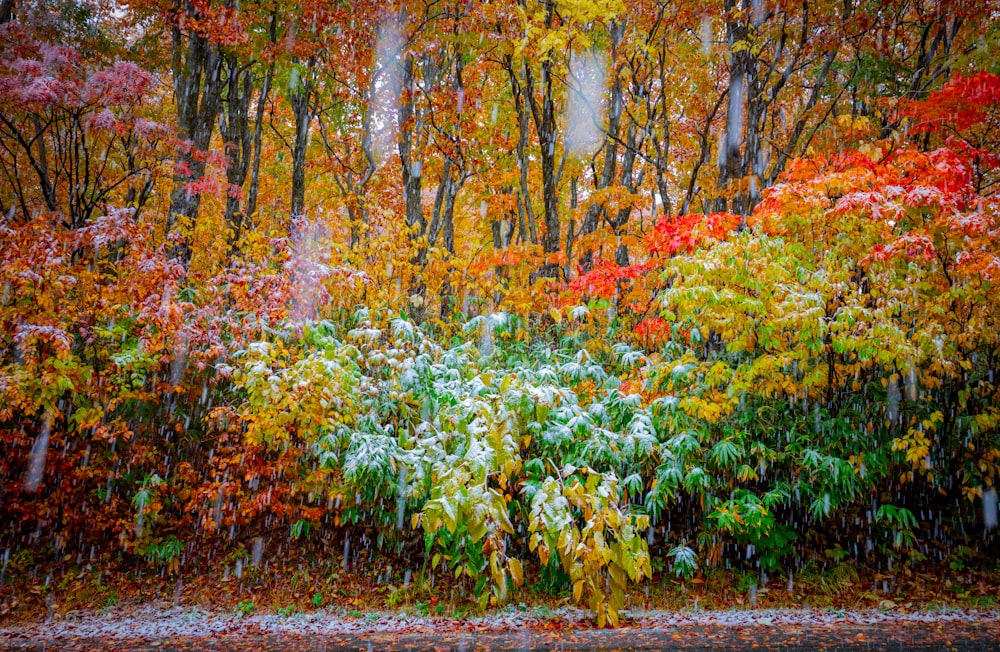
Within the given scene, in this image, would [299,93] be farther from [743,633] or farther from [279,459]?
[743,633]

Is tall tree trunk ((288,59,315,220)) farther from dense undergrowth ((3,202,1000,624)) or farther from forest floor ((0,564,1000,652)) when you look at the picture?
forest floor ((0,564,1000,652))

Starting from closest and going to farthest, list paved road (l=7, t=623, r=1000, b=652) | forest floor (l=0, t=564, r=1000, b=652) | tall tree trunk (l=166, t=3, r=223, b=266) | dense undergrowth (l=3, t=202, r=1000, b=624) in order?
paved road (l=7, t=623, r=1000, b=652) < forest floor (l=0, t=564, r=1000, b=652) < dense undergrowth (l=3, t=202, r=1000, b=624) < tall tree trunk (l=166, t=3, r=223, b=266)

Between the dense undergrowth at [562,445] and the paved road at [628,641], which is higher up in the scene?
the dense undergrowth at [562,445]

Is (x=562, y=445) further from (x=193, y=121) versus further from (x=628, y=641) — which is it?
(x=193, y=121)

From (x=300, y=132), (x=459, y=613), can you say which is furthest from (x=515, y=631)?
(x=300, y=132)

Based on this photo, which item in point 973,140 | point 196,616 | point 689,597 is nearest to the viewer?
point 196,616

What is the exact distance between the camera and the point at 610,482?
5.39 metres

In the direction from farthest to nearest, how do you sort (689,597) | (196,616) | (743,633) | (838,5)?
(838,5), (689,597), (196,616), (743,633)

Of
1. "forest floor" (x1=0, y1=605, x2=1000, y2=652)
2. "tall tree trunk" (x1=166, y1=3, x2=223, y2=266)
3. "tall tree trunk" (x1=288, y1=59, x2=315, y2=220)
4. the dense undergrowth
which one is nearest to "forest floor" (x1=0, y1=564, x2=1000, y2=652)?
"forest floor" (x1=0, y1=605, x2=1000, y2=652)

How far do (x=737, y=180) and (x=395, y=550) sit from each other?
23.4 ft

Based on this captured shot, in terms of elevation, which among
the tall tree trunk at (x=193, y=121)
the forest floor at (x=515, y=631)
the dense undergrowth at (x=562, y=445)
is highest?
the tall tree trunk at (x=193, y=121)

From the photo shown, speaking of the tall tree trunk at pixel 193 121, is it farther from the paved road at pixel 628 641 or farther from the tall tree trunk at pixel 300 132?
the paved road at pixel 628 641

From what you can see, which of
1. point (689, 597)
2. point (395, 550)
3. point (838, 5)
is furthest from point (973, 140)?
point (395, 550)

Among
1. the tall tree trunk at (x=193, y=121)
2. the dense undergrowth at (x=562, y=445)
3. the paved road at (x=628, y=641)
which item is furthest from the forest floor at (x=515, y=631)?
the tall tree trunk at (x=193, y=121)
